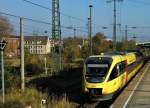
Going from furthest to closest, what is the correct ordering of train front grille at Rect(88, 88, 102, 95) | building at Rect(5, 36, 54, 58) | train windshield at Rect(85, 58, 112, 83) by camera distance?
building at Rect(5, 36, 54, 58) → train windshield at Rect(85, 58, 112, 83) → train front grille at Rect(88, 88, 102, 95)

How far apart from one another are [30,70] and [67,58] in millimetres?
21207

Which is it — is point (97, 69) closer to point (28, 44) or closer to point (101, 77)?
point (101, 77)

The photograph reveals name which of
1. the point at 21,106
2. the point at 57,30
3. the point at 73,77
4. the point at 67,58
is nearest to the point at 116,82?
the point at 21,106

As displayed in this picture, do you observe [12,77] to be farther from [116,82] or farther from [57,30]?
[57,30]

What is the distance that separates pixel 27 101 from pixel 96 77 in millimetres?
3952

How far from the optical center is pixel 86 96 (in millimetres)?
19922

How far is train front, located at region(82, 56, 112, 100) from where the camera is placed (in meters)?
19.4

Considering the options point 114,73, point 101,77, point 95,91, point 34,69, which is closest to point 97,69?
point 101,77

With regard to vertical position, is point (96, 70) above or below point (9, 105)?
above

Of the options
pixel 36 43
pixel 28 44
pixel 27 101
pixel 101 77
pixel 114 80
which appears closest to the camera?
pixel 27 101

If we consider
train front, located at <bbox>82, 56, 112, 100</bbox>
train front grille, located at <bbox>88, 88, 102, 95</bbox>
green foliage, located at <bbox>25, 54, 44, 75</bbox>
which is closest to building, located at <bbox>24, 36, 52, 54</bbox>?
green foliage, located at <bbox>25, 54, 44, 75</bbox>

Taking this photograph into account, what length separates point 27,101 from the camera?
60.6ft

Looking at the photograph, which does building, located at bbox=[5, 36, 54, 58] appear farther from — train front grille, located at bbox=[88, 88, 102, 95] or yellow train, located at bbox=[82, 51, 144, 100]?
train front grille, located at bbox=[88, 88, 102, 95]

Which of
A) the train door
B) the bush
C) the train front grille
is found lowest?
the bush
